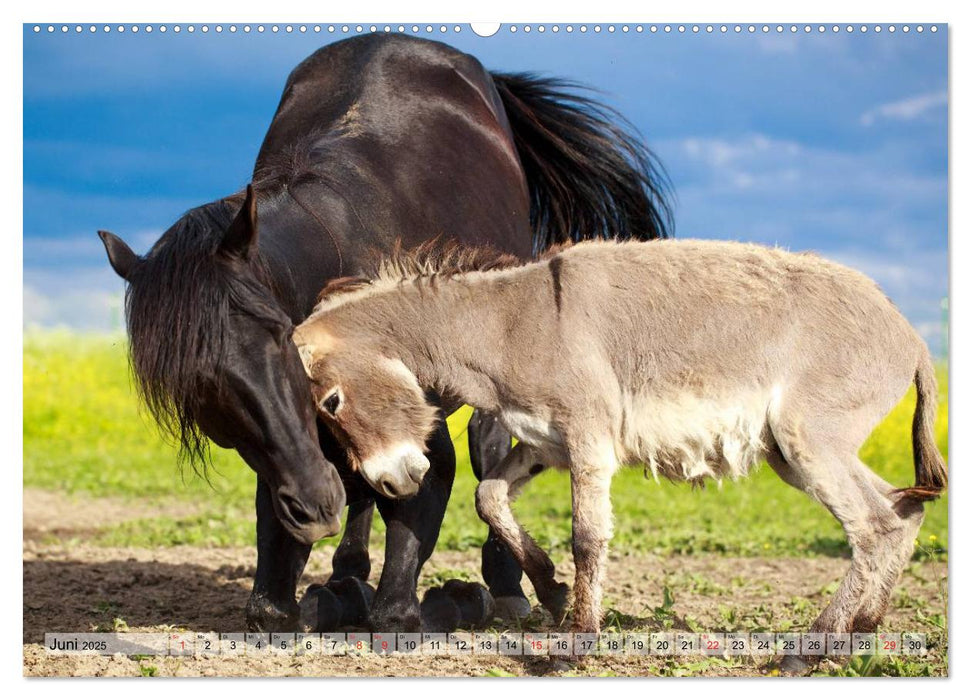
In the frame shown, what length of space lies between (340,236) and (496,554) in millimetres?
2094

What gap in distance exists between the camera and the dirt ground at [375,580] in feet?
15.3

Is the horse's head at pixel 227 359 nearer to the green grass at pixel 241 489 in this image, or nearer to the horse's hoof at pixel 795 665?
the horse's hoof at pixel 795 665

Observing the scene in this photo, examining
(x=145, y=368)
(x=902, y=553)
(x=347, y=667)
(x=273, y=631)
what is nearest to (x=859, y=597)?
(x=902, y=553)

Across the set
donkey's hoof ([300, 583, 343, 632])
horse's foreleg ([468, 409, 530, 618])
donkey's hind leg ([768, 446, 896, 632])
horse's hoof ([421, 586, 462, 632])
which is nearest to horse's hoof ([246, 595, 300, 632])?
donkey's hoof ([300, 583, 343, 632])

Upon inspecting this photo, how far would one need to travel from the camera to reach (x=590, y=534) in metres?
4.54

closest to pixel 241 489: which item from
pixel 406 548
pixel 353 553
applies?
pixel 353 553

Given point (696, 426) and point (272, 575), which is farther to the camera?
point (272, 575)

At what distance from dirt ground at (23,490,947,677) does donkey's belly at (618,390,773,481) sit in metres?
0.83

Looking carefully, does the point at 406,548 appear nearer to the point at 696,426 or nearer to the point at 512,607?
the point at 512,607

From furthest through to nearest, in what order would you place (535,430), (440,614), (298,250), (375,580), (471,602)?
(375,580) → (471,602) → (440,614) → (298,250) → (535,430)

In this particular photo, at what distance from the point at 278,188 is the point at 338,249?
36 centimetres

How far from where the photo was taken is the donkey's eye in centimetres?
463

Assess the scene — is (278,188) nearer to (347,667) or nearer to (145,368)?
(145,368)

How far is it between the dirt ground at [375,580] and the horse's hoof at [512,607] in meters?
0.09
